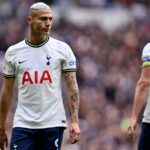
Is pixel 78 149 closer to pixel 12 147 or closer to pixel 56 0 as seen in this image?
pixel 12 147

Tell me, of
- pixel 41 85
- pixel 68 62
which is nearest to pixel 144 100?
pixel 68 62

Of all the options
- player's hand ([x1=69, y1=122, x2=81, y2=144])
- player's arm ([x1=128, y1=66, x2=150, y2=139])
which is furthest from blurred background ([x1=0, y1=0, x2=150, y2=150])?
player's hand ([x1=69, y1=122, x2=81, y2=144])

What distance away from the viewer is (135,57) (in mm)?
23359

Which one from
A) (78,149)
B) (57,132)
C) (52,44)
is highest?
(52,44)

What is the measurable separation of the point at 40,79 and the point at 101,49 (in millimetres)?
12092

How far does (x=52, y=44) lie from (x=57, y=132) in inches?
37.9

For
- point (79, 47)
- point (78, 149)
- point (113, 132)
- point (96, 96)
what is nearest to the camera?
point (78, 149)

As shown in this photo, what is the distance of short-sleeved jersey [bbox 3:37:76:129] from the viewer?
11.5 metres

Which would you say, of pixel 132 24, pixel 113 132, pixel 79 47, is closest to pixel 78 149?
pixel 113 132

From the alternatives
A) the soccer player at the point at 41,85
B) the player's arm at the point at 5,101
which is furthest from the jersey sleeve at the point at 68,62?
the player's arm at the point at 5,101

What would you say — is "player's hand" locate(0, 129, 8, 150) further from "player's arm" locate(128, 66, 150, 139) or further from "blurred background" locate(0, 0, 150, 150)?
"blurred background" locate(0, 0, 150, 150)

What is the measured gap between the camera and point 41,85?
37.7 ft

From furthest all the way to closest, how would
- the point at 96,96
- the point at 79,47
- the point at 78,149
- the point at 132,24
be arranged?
the point at 132,24
the point at 79,47
the point at 96,96
the point at 78,149

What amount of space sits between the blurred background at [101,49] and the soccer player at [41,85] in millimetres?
5923
